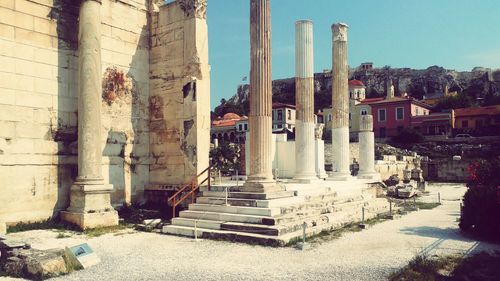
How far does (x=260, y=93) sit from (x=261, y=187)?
107 inches

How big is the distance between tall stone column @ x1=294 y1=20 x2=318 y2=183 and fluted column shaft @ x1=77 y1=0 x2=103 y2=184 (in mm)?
8046

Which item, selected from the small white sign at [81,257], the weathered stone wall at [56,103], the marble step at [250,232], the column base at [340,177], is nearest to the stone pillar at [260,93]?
the marble step at [250,232]

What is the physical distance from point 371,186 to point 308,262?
11444 mm

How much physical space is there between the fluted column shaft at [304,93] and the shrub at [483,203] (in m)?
6.64

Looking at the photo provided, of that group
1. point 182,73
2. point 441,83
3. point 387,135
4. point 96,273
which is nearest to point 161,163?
point 182,73

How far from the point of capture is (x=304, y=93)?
1778cm

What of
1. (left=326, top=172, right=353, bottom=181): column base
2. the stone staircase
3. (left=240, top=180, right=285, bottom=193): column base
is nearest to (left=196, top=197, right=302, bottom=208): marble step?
the stone staircase

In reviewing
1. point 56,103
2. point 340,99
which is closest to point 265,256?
point 56,103

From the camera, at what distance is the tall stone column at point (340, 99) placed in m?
20.4

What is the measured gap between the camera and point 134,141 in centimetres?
1430

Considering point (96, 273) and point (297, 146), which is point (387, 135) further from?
point (96, 273)

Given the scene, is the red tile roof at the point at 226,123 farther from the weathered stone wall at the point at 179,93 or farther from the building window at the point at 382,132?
the weathered stone wall at the point at 179,93

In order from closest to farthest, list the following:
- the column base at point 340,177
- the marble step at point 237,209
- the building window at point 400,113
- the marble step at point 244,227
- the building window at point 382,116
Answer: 1. the marble step at point 244,227
2. the marble step at point 237,209
3. the column base at point 340,177
4. the building window at point 400,113
5. the building window at point 382,116

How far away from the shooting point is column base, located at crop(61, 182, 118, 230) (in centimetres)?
1147
